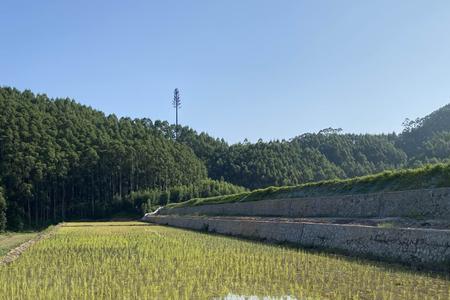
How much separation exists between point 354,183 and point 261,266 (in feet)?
39.8

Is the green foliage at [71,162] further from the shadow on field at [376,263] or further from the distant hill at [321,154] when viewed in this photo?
the shadow on field at [376,263]

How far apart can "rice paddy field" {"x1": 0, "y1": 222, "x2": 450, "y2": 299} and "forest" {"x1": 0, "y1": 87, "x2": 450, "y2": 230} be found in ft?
117

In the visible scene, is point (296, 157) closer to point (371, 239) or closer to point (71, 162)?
point (71, 162)

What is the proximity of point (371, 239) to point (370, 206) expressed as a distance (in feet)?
18.6

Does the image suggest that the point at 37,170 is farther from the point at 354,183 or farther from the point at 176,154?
the point at 354,183

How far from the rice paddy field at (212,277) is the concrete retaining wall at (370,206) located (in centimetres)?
389

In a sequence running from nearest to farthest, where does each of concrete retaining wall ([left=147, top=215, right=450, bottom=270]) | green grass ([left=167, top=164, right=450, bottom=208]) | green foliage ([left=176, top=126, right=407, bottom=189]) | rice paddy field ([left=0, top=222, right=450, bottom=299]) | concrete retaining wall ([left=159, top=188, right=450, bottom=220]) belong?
1. rice paddy field ([left=0, top=222, right=450, bottom=299])
2. concrete retaining wall ([left=147, top=215, right=450, bottom=270])
3. concrete retaining wall ([left=159, top=188, right=450, bottom=220])
4. green grass ([left=167, top=164, right=450, bottom=208])
5. green foliage ([left=176, top=126, right=407, bottom=189])

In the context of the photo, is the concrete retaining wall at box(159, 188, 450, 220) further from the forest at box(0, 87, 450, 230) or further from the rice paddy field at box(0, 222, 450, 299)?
the forest at box(0, 87, 450, 230)

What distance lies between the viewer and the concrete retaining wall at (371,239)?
32.5 ft

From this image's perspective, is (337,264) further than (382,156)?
No

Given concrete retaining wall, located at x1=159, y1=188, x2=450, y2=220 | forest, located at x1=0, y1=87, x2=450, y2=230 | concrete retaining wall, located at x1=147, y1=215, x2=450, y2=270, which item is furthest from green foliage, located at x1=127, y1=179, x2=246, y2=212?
concrete retaining wall, located at x1=147, y1=215, x2=450, y2=270

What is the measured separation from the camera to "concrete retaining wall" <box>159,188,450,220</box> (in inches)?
577

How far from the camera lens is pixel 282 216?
80.1ft

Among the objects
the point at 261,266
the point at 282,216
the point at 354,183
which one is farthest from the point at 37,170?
the point at 261,266
